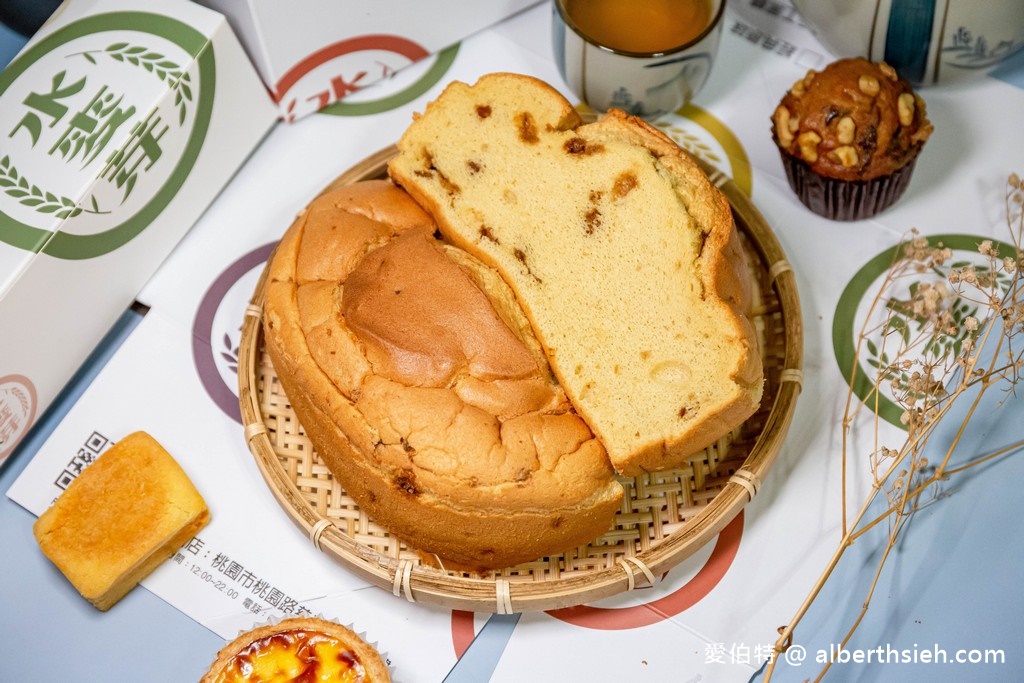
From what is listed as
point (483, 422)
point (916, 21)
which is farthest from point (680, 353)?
point (916, 21)

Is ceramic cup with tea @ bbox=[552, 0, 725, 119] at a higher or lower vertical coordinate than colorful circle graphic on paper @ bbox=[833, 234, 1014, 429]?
higher

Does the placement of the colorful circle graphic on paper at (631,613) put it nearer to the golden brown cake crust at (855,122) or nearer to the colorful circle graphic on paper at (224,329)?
the colorful circle graphic on paper at (224,329)

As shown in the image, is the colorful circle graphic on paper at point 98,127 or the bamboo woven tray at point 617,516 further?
the colorful circle graphic on paper at point 98,127

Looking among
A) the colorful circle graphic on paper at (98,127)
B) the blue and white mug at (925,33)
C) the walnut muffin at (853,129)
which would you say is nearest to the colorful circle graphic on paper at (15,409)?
the colorful circle graphic on paper at (98,127)

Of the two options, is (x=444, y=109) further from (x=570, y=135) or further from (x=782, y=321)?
(x=782, y=321)

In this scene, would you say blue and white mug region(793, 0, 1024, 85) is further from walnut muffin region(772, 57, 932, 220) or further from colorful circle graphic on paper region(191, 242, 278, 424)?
colorful circle graphic on paper region(191, 242, 278, 424)

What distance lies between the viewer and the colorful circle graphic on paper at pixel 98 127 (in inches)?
88.5

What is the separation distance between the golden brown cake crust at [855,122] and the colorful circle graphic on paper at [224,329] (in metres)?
1.30

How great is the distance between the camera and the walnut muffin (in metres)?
2.33

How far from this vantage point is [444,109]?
7.44ft

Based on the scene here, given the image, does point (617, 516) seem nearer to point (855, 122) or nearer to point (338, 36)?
point (855, 122)

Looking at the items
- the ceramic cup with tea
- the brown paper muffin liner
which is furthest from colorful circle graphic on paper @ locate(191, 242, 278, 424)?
the brown paper muffin liner

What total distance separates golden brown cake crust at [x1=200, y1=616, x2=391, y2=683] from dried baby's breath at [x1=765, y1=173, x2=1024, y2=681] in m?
0.84

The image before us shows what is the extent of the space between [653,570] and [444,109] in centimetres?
107
